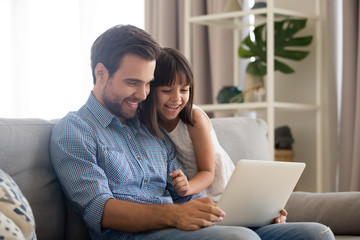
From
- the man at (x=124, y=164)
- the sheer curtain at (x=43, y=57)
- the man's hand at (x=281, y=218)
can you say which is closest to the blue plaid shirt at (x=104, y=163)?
the man at (x=124, y=164)

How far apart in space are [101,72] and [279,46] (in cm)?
180

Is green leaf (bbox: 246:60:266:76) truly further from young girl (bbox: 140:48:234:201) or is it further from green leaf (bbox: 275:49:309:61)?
young girl (bbox: 140:48:234:201)

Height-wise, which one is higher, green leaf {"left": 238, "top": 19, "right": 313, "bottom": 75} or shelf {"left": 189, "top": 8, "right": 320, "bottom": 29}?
shelf {"left": 189, "top": 8, "right": 320, "bottom": 29}

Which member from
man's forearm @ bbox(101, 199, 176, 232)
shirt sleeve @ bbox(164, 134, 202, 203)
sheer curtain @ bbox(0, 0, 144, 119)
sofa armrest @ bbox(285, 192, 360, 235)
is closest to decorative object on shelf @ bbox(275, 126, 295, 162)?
sofa armrest @ bbox(285, 192, 360, 235)

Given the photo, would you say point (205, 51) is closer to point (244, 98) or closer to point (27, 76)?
point (244, 98)

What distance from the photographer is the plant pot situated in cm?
323

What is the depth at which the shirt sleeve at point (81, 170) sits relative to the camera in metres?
1.58

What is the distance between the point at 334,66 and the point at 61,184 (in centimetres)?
203

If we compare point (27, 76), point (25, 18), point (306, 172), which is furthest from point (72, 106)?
point (306, 172)

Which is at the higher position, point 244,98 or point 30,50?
point 30,50

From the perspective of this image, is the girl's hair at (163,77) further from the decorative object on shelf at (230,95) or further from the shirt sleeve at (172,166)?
the decorative object on shelf at (230,95)

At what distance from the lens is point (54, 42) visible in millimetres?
4641

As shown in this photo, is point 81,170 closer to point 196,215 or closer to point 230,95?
point 196,215

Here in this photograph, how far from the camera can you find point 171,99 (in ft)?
6.18
